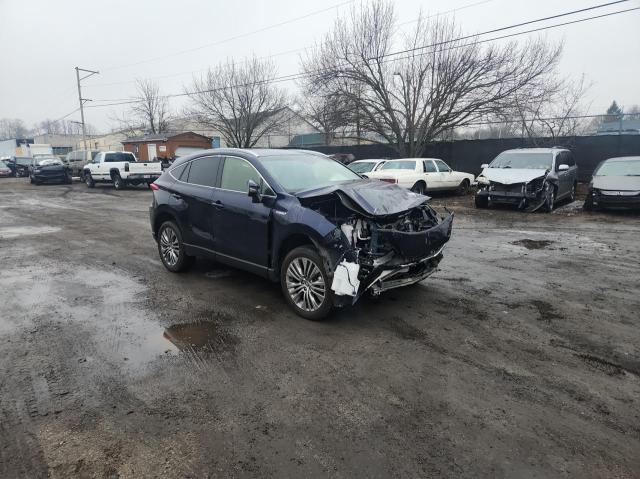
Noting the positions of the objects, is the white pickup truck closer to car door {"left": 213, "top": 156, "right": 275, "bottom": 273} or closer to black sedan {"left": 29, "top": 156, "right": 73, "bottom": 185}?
black sedan {"left": 29, "top": 156, "right": 73, "bottom": 185}

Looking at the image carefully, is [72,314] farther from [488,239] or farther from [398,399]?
[488,239]

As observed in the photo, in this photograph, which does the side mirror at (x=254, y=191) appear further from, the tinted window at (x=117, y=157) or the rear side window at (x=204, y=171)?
the tinted window at (x=117, y=157)

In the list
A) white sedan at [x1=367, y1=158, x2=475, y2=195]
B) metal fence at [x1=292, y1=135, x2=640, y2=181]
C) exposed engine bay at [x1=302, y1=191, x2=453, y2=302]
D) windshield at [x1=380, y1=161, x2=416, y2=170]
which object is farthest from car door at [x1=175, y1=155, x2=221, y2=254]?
metal fence at [x1=292, y1=135, x2=640, y2=181]

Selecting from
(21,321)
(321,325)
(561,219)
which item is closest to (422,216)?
(321,325)

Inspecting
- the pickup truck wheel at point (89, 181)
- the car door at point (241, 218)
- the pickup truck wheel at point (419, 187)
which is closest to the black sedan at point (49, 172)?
the pickup truck wheel at point (89, 181)

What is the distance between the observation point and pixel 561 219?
11.3 meters

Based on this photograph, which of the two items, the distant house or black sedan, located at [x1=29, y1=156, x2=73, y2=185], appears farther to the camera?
the distant house

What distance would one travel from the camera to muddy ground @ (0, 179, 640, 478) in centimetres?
257

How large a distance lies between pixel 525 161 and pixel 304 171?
10.00 metres

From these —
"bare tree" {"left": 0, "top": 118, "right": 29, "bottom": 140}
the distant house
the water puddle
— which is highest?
"bare tree" {"left": 0, "top": 118, "right": 29, "bottom": 140}

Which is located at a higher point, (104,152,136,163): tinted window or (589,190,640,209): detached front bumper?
(104,152,136,163): tinted window

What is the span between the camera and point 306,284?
182 inches

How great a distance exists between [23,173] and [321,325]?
141 ft

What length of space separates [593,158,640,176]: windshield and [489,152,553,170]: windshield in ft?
4.59
